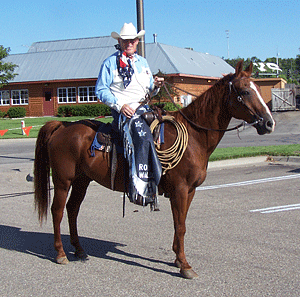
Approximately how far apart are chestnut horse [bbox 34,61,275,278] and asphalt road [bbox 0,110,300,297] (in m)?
0.37

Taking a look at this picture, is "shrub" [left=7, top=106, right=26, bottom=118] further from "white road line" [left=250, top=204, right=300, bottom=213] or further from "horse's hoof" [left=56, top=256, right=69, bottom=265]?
"horse's hoof" [left=56, top=256, right=69, bottom=265]

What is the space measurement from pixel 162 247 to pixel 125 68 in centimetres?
237

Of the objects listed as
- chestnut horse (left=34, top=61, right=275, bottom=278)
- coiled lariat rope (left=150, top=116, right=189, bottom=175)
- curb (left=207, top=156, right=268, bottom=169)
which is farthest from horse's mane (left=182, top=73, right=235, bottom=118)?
curb (left=207, top=156, right=268, bottom=169)

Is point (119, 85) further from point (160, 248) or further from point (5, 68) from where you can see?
point (5, 68)

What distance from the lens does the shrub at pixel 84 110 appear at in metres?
38.4

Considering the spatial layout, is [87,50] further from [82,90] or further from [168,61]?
[168,61]

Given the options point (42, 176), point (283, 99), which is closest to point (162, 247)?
point (42, 176)

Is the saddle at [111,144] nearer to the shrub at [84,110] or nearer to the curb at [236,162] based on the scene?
the curb at [236,162]

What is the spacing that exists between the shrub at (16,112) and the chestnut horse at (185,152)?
38.0 m

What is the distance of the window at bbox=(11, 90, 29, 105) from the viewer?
4441 cm

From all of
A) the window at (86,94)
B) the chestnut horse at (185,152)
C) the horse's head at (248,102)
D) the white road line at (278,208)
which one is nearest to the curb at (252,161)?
the white road line at (278,208)

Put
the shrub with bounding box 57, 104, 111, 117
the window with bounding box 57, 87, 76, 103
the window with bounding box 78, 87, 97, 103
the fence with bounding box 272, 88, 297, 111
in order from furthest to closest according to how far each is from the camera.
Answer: the window with bounding box 57, 87, 76, 103, the window with bounding box 78, 87, 97, 103, the shrub with bounding box 57, 104, 111, 117, the fence with bounding box 272, 88, 297, 111

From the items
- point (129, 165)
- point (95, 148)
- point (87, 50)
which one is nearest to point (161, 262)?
point (129, 165)

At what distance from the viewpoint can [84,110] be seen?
39.1 m
